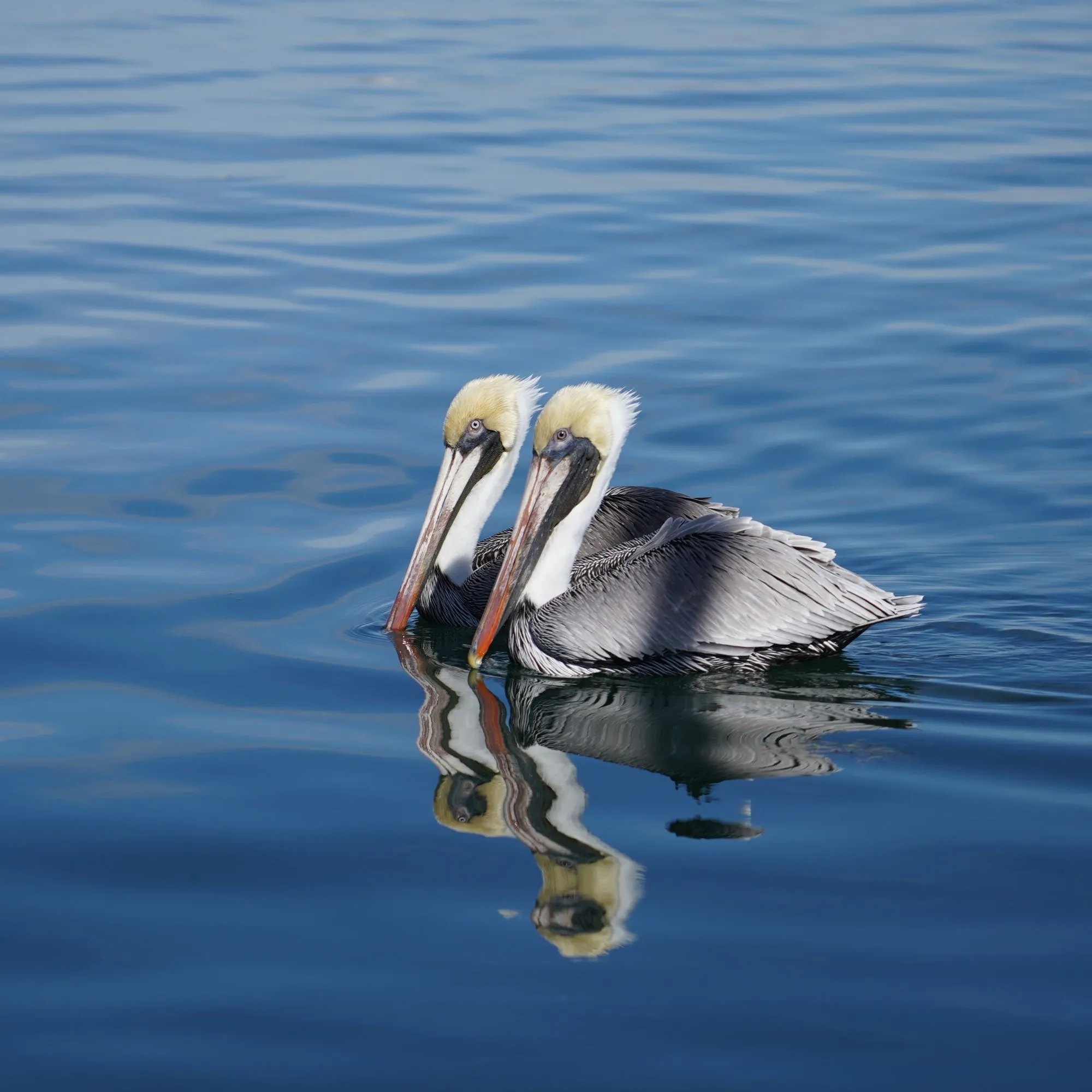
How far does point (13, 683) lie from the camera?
5.66 m

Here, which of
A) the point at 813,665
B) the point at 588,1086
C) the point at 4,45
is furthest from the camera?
the point at 4,45

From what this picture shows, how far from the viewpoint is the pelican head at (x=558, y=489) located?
6242 mm

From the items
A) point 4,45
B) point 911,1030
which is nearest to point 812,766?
point 911,1030

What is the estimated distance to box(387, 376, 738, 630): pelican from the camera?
21.8 feet

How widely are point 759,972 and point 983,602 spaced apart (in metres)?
2.92

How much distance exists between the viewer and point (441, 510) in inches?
264

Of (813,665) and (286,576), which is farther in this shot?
(286,576)

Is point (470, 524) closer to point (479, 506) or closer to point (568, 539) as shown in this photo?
point (479, 506)

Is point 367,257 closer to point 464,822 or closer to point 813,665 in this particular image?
point 813,665

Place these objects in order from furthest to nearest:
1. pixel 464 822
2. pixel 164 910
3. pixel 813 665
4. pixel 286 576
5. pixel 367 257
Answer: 1. pixel 367 257
2. pixel 286 576
3. pixel 813 665
4. pixel 464 822
5. pixel 164 910

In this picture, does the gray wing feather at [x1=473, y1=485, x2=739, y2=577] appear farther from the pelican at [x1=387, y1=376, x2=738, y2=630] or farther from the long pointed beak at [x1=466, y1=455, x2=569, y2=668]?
the long pointed beak at [x1=466, y1=455, x2=569, y2=668]

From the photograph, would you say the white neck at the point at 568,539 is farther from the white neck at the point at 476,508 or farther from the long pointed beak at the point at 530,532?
the white neck at the point at 476,508

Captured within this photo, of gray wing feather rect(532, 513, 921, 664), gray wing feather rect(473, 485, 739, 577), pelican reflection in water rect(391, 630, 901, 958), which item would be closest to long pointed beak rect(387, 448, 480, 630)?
gray wing feather rect(473, 485, 739, 577)

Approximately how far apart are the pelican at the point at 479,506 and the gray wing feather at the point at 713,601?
1.81 ft
